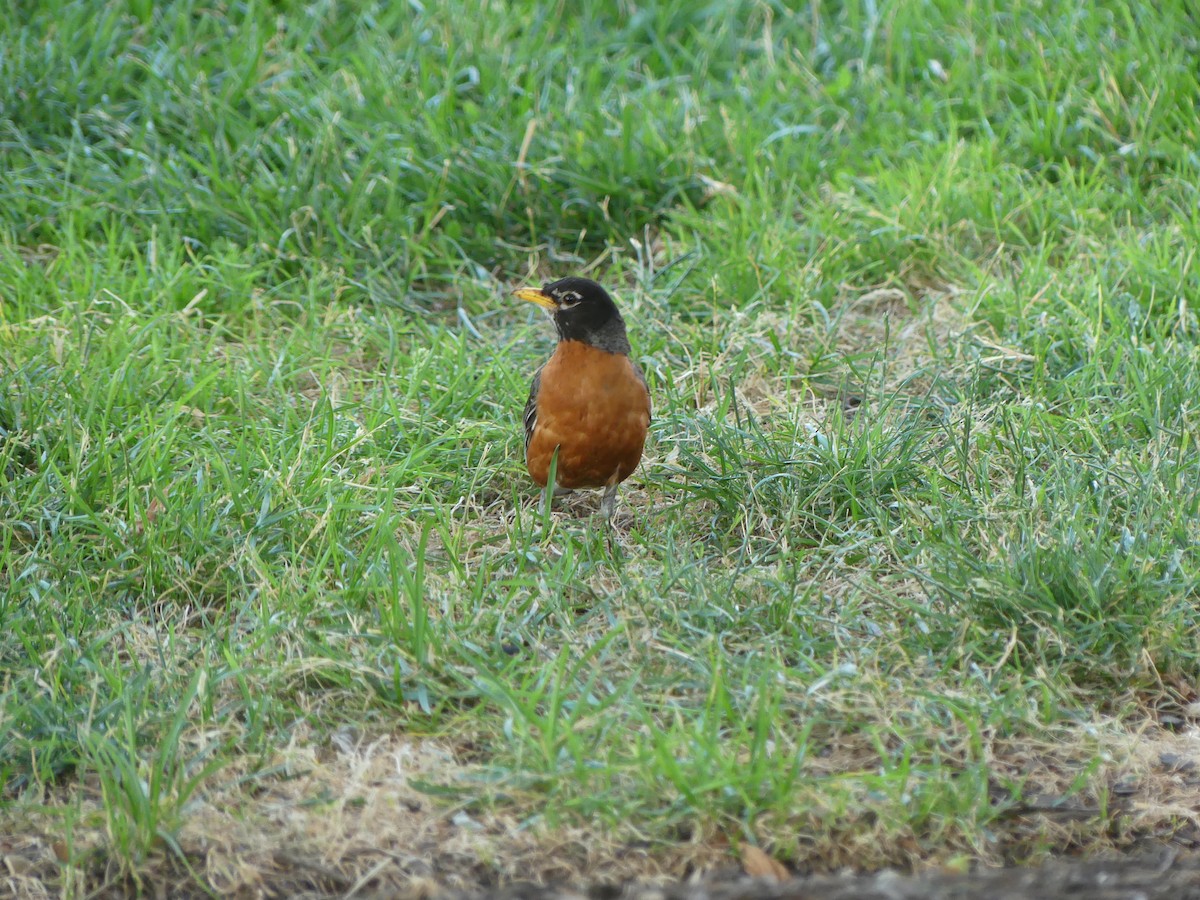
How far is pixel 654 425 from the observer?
504cm

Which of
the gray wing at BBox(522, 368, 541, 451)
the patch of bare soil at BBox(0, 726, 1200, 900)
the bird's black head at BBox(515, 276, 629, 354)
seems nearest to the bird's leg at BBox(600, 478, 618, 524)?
the gray wing at BBox(522, 368, 541, 451)

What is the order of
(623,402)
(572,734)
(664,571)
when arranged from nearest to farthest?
(572,734) → (664,571) → (623,402)

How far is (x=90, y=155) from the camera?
6457 millimetres

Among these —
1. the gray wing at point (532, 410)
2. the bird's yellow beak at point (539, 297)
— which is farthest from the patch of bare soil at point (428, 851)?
the bird's yellow beak at point (539, 297)

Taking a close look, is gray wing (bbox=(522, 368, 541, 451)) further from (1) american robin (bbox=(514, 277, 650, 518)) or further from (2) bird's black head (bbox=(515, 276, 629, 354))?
(2) bird's black head (bbox=(515, 276, 629, 354))

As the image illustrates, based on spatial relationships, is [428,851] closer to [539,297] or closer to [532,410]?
[532,410]

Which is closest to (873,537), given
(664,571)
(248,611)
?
(664,571)

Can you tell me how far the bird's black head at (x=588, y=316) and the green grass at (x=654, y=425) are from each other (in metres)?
0.52

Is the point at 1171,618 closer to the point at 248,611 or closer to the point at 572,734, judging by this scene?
the point at 572,734

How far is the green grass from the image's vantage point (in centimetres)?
346

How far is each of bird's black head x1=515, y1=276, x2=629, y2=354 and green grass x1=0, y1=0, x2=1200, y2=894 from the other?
519mm

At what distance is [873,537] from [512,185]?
108 inches

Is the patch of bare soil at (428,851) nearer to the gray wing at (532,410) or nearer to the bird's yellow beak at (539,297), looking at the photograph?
the gray wing at (532,410)

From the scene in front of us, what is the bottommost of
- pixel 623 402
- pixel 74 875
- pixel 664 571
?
pixel 74 875
